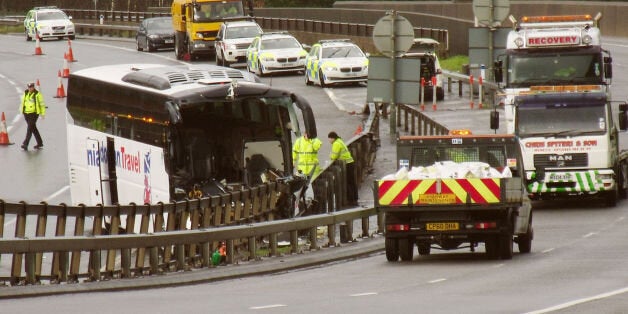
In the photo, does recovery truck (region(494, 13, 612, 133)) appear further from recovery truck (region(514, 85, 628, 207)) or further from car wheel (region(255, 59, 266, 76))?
car wheel (region(255, 59, 266, 76))

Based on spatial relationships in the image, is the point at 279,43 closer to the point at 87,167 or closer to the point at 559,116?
the point at 559,116

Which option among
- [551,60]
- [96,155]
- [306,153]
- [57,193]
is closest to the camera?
[96,155]

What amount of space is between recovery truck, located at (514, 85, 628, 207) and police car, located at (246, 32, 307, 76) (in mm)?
26796

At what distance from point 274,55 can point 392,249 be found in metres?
36.1


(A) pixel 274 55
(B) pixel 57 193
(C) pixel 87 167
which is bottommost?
(B) pixel 57 193

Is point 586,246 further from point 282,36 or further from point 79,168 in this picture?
point 282,36

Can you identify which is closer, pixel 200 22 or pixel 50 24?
pixel 200 22

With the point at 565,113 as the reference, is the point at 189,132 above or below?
above

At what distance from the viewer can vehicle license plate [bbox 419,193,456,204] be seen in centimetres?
2111

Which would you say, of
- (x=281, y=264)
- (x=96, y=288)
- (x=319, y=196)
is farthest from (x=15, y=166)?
(x=96, y=288)

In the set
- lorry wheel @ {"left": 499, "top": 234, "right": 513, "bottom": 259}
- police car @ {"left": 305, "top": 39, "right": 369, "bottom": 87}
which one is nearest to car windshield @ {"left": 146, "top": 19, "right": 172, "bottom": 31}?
police car @ {"left": 305, "top": 39, "right": 369, "bottom": 87}

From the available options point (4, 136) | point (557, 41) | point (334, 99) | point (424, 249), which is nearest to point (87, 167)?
point (424, 249)

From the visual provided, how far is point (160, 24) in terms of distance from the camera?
7338 centimetres

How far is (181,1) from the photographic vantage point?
67.6m
